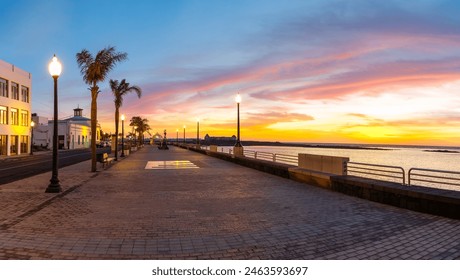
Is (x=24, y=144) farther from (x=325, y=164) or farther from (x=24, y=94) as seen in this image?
(x=325, y=164)

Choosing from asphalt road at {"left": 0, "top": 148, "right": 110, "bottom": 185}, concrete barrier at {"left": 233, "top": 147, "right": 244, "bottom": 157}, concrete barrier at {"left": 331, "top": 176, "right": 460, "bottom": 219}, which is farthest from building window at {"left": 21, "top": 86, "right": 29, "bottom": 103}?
concrete barrier at {"left": 331, "top": 176, "right": 460, "bottom": 219}

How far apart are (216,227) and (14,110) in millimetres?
50421

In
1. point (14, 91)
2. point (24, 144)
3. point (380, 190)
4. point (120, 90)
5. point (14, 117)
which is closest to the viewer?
point (380, 190)

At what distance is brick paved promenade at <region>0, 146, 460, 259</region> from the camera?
6.06 metres

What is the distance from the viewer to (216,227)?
773cm

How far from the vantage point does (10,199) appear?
11.3 m

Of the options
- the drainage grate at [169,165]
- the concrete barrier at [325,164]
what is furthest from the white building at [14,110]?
the concrete barrier at [325,164]

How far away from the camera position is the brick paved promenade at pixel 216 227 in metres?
6.06

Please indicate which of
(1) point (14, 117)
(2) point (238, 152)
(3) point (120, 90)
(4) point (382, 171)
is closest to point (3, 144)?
(1) point (14, 117)

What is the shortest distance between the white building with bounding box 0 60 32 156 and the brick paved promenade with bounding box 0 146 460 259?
39.1 metres

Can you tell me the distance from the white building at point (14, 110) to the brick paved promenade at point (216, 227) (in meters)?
39.1

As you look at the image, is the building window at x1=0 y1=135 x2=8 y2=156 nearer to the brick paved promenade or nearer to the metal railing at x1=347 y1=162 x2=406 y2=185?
the brick paved promenade

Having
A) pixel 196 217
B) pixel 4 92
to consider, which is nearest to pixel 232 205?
pixel 196 217

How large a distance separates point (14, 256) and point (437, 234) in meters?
7.88
